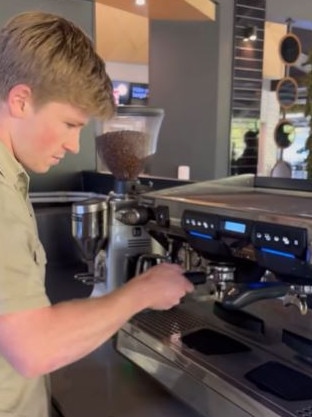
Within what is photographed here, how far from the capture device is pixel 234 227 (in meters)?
0.78

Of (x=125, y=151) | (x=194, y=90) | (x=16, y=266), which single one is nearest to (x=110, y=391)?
(x=16, y=266)

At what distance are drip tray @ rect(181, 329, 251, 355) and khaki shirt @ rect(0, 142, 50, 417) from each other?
1.02 ft

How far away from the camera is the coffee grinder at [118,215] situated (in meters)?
1.13

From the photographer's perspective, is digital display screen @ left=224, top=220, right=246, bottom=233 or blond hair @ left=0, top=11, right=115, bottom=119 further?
digital display screen @ left=224, top=220, right=246, bottom=233

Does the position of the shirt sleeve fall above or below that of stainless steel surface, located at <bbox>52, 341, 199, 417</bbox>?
above

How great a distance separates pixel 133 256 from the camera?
116 cm

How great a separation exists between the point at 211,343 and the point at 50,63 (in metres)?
0.58

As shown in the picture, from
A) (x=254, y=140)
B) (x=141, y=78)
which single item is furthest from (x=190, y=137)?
(x=141, y=78)

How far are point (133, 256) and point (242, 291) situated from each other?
1.29 feet

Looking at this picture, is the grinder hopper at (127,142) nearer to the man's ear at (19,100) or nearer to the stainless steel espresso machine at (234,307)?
the stainless steel espresso machine at (234,307)

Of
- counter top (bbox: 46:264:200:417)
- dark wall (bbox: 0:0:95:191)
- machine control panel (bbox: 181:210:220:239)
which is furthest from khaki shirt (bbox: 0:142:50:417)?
dark wall (bbox: 0:0:95:191)

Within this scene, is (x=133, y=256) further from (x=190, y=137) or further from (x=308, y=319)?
(x=190, y=137)

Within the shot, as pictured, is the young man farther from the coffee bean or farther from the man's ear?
the coffee bean

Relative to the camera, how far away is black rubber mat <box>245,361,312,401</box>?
73 cm
